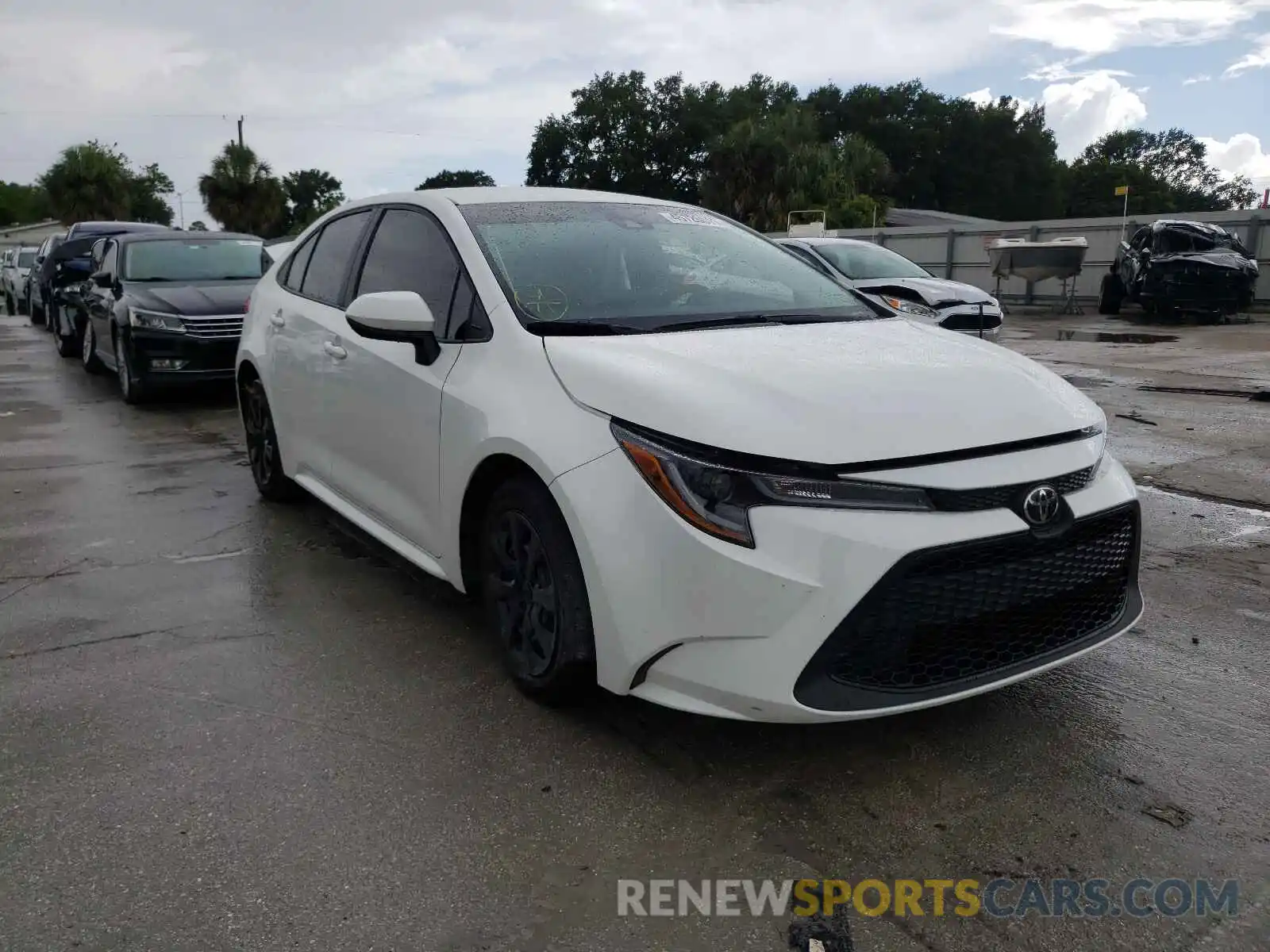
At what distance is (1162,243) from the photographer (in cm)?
1803

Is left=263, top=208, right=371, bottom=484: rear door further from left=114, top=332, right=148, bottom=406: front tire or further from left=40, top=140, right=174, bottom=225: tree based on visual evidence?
left=40, top=140, right=174, bottom=225: tree

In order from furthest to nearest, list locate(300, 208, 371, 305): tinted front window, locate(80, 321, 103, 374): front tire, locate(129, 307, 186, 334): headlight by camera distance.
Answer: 1. locate(80, 321, 103, 374): front tire
2. locate(129, 307, 186, 334): headlight
3. locate(300, 208, 371, 305): tinted front window

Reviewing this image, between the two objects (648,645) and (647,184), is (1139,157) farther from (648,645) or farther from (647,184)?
(648,645)

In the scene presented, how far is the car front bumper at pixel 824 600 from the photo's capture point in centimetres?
250

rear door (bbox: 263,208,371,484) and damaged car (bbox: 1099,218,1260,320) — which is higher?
damaged car (bbox: 1099,218,1260,320)

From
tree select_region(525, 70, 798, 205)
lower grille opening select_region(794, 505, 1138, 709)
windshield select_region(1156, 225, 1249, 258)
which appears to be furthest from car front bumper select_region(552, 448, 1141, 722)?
tree select_region(525, 70, 798, 205)

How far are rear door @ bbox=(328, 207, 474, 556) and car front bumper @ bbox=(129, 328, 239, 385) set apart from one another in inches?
221

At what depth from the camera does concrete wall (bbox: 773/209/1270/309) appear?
20234mm

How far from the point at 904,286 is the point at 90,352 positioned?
9.04 meters

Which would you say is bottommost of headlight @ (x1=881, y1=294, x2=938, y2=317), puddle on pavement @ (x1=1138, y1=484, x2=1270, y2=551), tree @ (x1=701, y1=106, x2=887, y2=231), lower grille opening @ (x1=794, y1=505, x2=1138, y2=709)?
puddle on pavement @ (x1=1138, y1=484, x2=1270, y2=551)

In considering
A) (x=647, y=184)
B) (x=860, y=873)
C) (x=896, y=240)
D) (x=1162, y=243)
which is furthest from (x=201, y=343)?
(x=647, y=184)

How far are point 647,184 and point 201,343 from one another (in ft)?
226

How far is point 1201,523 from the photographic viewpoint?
17.3ft

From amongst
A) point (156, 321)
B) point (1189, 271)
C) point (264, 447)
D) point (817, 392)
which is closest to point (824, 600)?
point (817, 392)
